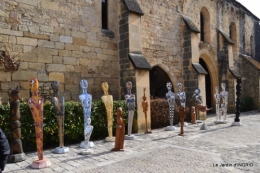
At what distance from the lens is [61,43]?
729cm

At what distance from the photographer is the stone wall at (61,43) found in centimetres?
636

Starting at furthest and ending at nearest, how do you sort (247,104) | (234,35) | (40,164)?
(234,35) < (247,104) < (40,164)

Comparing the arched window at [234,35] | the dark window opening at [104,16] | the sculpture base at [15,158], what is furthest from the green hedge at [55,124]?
the arched window at [234,35]

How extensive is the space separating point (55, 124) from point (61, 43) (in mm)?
2847

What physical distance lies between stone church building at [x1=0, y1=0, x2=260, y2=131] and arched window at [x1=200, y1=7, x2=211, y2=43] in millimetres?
59

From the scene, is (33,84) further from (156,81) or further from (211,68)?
(211,68)

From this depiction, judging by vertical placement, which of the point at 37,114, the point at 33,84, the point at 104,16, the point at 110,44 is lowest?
the point at 37,114

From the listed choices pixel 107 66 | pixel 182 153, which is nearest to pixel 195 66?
pixel 107 66

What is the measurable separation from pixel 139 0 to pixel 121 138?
22.0 ft

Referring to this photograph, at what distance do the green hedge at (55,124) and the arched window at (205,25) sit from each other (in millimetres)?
8949

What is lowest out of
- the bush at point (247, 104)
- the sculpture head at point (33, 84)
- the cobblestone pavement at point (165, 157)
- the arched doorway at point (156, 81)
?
the cobblestone pavement at point (165, 157)

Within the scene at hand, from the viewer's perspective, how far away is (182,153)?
198 inches

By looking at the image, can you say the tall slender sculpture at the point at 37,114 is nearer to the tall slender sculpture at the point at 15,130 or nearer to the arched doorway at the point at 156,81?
the tall slender sculpture at the point at 15,130

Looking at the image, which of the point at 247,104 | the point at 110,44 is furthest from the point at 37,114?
the point at 247,104
